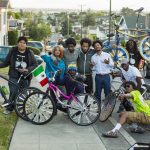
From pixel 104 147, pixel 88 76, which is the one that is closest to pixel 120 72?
pixel 88 76

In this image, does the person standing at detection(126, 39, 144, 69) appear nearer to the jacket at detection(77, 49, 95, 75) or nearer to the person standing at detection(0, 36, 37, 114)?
the jacket at detection(77, 49, 95, 75)

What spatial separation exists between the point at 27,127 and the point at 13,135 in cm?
58

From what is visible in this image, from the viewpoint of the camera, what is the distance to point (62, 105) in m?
8.49

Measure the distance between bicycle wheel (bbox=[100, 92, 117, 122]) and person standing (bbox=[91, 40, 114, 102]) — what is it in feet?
1.51

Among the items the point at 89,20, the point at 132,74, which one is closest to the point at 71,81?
the point at 132,74

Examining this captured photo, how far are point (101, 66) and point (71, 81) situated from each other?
2.88 feet

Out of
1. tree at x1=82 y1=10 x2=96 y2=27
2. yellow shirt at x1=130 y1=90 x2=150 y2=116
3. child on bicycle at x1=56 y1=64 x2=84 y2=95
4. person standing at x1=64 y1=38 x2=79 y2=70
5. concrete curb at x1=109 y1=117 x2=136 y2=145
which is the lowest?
concrete curb at x1=109 y1=117 x2=136 y2=145

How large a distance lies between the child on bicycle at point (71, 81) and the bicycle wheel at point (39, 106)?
595 mm

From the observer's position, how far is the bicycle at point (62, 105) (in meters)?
8.19

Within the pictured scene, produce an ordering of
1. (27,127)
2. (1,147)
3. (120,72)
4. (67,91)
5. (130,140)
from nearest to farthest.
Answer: (1,147)
(130,140)
(27,127)
(67,91)
(120,72)

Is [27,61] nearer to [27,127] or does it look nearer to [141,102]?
[27,127]

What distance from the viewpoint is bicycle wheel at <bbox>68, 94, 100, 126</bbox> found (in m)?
8.31

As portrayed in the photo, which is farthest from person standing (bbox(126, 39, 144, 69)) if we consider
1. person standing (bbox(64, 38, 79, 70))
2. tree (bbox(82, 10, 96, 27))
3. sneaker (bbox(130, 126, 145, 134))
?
tree (bbox(82, 10, 96, 27))

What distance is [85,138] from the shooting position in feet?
24.5
